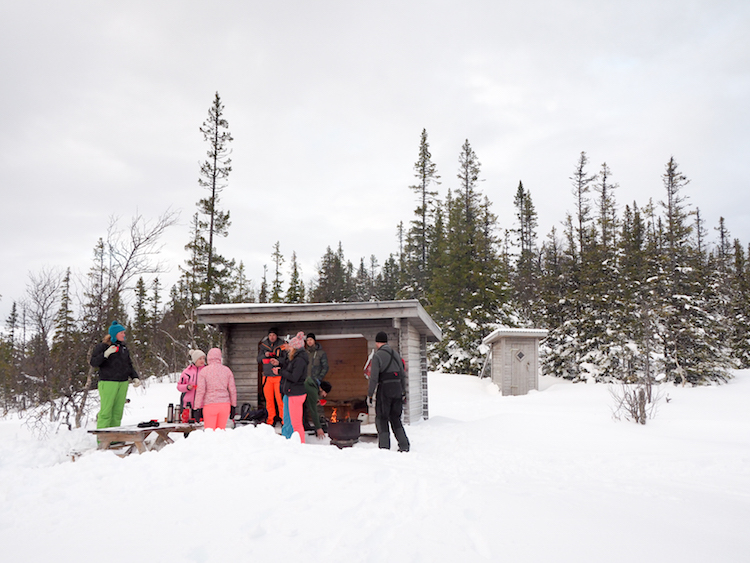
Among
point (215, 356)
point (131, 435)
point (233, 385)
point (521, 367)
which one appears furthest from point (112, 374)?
point (521, 367)

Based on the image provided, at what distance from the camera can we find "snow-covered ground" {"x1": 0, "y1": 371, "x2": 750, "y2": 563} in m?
3.31

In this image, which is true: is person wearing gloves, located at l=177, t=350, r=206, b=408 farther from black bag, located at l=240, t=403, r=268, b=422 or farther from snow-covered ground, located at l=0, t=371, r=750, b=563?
snow-covered ground, located at l=0, t=371, r=750, b=563

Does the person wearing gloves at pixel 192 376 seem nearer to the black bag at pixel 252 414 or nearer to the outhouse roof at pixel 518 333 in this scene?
the black bag at pixel 252 414

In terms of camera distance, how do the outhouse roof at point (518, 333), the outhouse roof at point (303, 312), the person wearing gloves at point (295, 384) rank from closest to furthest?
1. the person wearing gloves at point (295, 384)
2. the outhouse roof at point (303, 312)
3. the outhouse roof at point (518, 333)

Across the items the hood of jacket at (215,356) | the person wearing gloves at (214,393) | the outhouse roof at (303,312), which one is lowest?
the person wearing gloves at (214,393)

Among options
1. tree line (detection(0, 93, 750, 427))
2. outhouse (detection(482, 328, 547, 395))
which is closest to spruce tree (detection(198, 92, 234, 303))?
tree line (detection(0, 93, 750, 427))

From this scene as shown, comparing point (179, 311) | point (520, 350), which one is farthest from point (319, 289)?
point (520, 350)

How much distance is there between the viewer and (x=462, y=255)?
93.5ft

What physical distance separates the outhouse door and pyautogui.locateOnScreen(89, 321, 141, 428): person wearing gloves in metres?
15.4

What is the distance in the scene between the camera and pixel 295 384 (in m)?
7.87

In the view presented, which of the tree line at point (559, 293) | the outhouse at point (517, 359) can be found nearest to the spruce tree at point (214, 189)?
the tree line at point (559, 293)

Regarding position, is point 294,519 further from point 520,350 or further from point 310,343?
point 520,350

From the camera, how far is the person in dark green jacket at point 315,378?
847cm

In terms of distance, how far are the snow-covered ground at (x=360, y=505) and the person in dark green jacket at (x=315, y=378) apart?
1.51m
